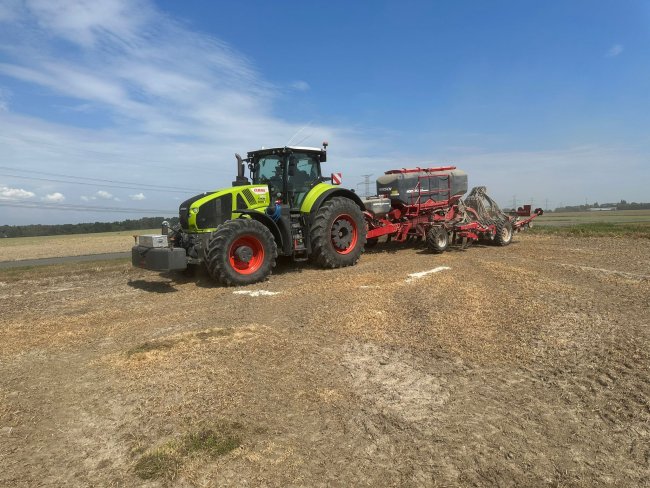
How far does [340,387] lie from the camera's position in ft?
13.3

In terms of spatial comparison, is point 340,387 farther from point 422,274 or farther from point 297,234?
point 297,234

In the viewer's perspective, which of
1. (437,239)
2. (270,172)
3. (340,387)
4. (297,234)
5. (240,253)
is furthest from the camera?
(437,239)

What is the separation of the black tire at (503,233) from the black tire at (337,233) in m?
5.10

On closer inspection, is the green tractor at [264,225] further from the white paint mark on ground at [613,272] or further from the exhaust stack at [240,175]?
the white paint mark on ground at [613,272]

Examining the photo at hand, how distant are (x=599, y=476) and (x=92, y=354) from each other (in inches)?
189

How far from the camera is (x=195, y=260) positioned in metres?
8.65

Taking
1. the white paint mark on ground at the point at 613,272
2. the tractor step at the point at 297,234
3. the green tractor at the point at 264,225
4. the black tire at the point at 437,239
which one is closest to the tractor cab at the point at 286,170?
the green tractor at the point at 264,225

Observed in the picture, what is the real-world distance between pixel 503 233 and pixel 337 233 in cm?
624

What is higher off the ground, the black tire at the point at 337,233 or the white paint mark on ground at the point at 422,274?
the black tire at the point at 337,233

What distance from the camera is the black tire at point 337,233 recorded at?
994 cm

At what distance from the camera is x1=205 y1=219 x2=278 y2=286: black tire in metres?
8.29

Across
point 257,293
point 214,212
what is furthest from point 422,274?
point 214,212

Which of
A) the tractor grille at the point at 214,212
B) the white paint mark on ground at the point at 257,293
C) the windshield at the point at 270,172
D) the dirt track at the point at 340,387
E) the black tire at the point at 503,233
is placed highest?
the windshield at the point at 270,172

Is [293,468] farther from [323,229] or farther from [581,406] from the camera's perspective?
[323,229]
